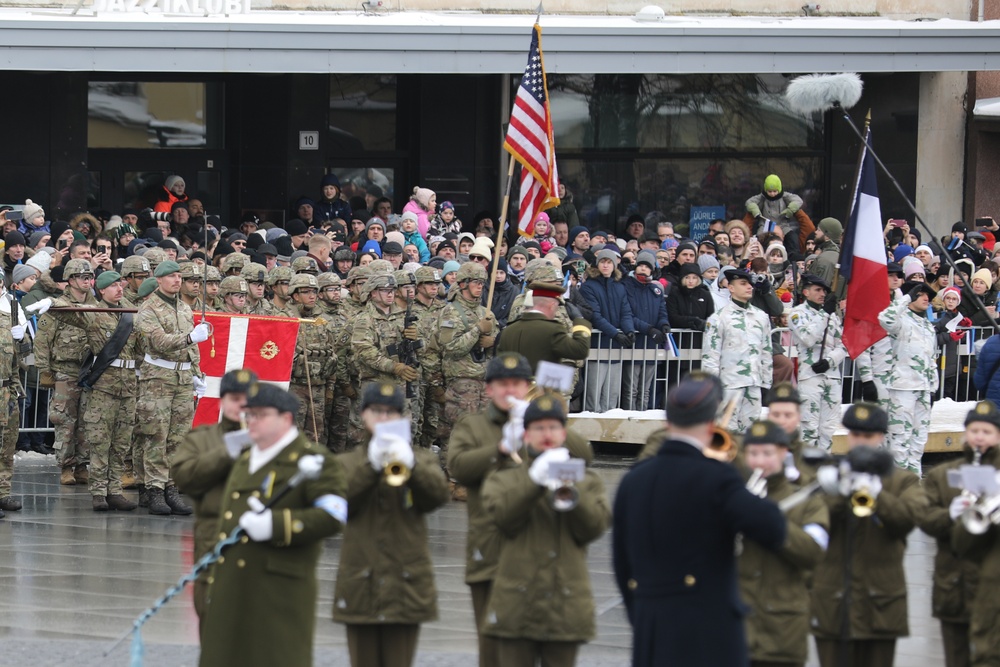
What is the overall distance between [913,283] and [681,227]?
23.1 feet

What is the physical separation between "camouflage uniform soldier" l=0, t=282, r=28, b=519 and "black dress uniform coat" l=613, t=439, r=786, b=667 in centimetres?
785

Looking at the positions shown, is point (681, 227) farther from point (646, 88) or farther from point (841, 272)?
point (841, 272)

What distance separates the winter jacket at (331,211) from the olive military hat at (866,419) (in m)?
13.1

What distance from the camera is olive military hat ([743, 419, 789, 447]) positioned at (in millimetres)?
7758

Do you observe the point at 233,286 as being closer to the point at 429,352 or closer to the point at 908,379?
the point at 429,352

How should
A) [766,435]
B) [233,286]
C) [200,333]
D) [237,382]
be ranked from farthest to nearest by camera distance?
[233,286], [200,333], [237,382], [766,435]

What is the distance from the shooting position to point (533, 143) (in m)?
14.3

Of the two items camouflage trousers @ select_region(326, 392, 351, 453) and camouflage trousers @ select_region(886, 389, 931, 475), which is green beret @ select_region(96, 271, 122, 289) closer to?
camouflage trousers @ select_region(326, 392, 351, 453)

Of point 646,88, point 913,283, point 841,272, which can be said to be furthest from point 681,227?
point 841,272

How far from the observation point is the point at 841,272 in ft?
41.7

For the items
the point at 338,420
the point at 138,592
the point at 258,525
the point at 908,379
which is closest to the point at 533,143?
the point at 338,420

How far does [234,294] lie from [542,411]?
692cm

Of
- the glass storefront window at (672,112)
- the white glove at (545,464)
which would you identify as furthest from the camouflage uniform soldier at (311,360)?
the glass storefront window at (672,112)

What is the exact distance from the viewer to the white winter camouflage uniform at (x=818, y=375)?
15.5m
